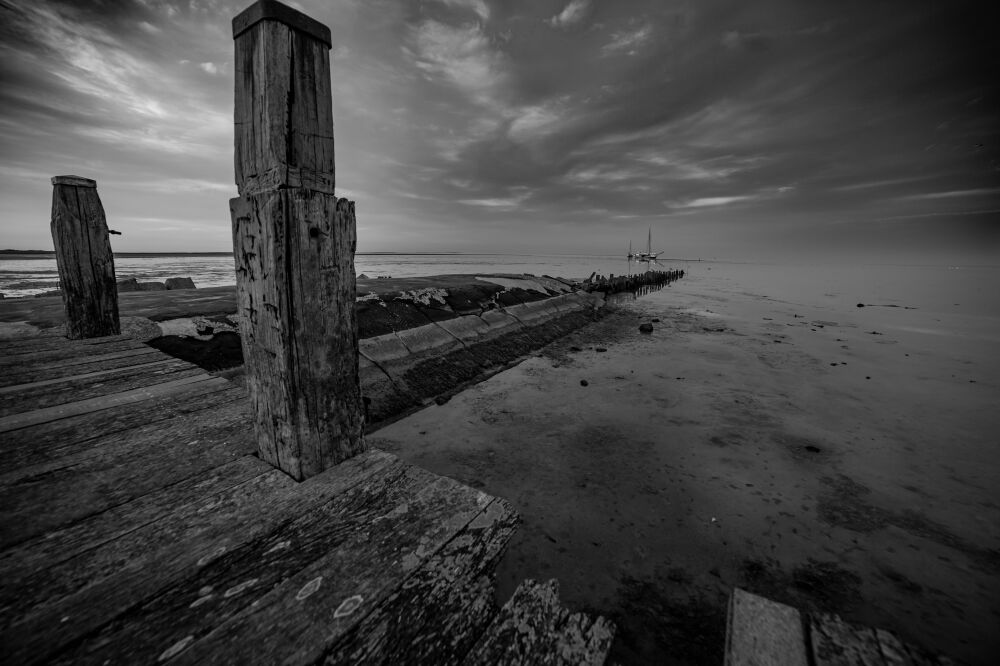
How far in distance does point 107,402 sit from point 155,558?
2233mm

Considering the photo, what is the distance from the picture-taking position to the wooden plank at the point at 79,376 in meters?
3.11

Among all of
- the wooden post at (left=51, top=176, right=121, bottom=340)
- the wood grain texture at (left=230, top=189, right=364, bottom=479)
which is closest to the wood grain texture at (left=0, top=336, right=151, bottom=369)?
the wooden post at (left=51, top=176, right=121, bottom=340)

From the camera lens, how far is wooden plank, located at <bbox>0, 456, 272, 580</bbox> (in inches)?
56.6

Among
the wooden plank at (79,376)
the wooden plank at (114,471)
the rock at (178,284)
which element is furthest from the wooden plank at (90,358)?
the rock at (178,284)

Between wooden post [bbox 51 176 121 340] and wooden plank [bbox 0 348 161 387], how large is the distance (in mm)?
1043

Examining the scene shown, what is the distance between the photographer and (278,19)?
5.58 feet

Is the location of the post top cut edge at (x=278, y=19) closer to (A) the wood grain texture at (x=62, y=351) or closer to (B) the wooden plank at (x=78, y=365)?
(B) the wooden plank at (x=78, y=365)

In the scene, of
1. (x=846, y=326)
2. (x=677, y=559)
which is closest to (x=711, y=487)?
(x=677, y=559)

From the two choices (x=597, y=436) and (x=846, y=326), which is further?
(x=846, y=326)

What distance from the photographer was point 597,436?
18.0 ft

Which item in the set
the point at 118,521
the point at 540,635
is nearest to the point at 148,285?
the point at 118,521

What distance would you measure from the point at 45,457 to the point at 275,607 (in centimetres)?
206

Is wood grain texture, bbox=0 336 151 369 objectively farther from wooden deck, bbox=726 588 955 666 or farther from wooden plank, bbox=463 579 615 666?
wooden deck, bbox=726 588 955 666

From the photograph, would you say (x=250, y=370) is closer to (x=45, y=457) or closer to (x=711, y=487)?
(x=45, y=457)
